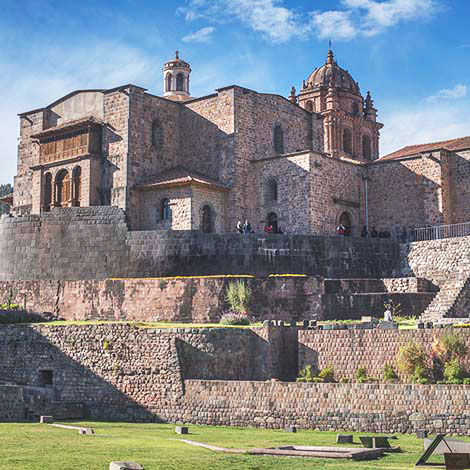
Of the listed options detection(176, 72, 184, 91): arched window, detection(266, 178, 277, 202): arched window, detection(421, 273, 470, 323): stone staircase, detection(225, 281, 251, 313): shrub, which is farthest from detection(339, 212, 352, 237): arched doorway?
detection(176, 72, 184, 91): arched window

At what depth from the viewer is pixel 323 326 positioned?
23.5 m

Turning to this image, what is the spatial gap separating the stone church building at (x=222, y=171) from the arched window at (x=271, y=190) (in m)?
0.05

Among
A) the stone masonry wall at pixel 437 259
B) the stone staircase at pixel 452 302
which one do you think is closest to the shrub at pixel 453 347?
the stone staircase at pixel 452 302

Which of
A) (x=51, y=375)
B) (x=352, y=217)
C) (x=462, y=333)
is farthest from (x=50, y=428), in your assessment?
Result: (x=352, y=217)

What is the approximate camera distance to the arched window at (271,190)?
3978cm

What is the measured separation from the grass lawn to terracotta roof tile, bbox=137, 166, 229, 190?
772 inches

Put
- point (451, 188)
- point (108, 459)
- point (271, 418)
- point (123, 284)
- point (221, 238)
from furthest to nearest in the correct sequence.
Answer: point (451, 188) → point (221, 238) → point (123, 284) → point (271, 418) → point (108, 459)

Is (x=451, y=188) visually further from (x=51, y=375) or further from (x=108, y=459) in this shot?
(x=108, y=459)

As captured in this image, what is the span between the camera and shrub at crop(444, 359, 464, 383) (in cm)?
2019

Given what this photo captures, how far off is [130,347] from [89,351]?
1574mm

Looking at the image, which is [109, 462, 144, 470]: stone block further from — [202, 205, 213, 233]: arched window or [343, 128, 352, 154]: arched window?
[343, 128, 352, 154]: arched window

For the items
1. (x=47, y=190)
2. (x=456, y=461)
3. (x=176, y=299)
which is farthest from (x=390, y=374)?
(x=47, y=190)

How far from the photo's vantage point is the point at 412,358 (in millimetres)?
20969

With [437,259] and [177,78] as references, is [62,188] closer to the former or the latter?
[177,78]
